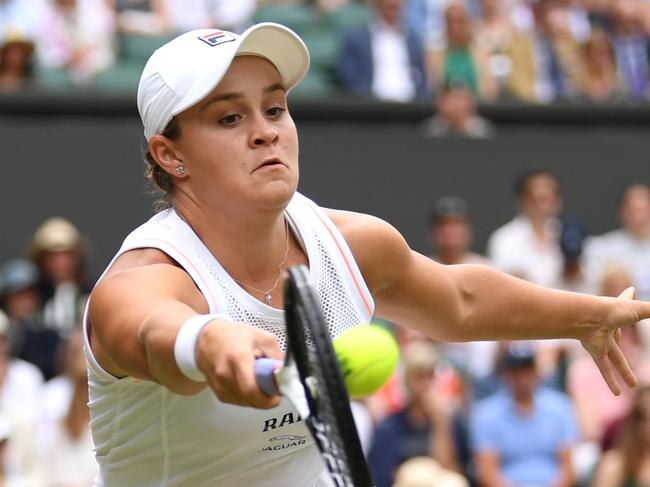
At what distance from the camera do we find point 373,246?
4039 millimetres

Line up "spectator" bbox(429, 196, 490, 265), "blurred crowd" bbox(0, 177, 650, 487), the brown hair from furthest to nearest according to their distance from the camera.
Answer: "spectator" bbox(429, 196, 490, 265) → "blurred crowd" bbox(0, 177, 650, 487) → the brown hair

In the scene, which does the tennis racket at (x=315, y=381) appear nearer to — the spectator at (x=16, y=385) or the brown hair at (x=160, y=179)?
the brown hair at (x=160, y=179)

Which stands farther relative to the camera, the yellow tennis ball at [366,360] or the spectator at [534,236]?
the spectator at [534,236]

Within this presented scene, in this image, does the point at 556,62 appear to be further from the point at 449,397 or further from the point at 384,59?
the point at 449,397

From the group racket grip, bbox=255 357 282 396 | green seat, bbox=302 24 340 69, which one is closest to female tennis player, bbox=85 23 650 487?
racket grip, bbox=255 357 282 396

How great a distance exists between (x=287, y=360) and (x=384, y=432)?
17.2ft

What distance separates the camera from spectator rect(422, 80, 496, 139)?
10930 millimetres

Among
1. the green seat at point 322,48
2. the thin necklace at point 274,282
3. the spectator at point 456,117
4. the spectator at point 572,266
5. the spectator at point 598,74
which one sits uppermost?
the green seat at point 322,48

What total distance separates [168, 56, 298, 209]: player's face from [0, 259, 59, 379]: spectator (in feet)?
17.3

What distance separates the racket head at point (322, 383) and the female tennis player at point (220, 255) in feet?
1.83

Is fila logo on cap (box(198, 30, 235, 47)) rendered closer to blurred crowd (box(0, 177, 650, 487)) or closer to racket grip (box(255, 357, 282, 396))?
racket grip (box(255, 357, 282, 396))

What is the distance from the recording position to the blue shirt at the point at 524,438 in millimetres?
8109

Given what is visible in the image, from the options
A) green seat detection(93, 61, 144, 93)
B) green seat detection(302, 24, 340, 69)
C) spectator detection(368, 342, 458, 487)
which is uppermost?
green seat detection(302, 24, 340, 69)

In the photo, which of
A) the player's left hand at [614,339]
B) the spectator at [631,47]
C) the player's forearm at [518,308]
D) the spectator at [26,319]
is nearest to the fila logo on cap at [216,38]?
the player's forearm at [518,308]
